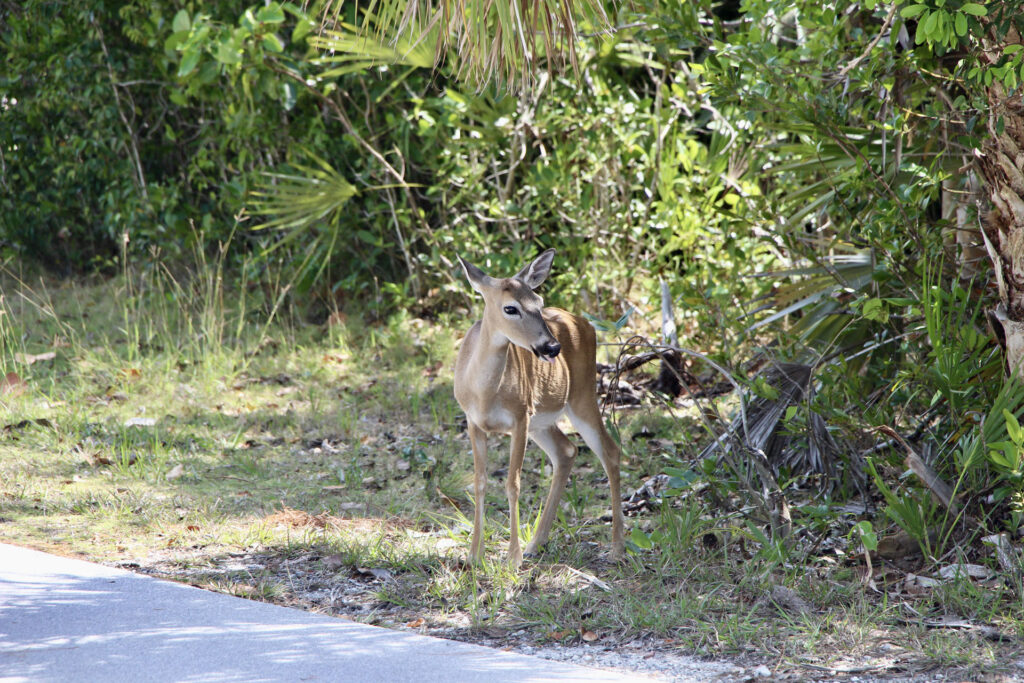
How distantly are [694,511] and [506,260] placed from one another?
444 centimetres

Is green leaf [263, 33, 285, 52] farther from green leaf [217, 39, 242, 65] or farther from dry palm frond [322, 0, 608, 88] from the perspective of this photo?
dry palm frond [322, 0, 608, 88]

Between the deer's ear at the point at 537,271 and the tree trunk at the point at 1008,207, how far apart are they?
2037 millimetres

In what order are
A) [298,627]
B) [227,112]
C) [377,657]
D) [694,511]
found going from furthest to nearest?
[227,112], [694,511], [298,627], [377,657]

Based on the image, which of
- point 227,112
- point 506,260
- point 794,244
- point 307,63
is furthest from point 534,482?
point 227,112

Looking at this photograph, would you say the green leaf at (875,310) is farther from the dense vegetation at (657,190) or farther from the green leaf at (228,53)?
the green leaf at (228,53)

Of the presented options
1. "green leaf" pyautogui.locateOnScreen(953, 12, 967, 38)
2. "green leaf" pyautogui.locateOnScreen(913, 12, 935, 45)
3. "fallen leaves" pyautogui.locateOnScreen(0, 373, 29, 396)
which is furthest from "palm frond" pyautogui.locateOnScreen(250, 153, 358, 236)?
"green leaf" pyautogui.locateOnScreen(953, 12, 967, 38)

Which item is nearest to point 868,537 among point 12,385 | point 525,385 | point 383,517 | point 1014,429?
point 1014,429

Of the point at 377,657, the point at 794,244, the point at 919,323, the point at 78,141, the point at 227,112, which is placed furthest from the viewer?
the point at 78,141

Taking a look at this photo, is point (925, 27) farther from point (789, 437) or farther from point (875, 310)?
point (789, 437)

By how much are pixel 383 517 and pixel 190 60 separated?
Answer: 15.0ft

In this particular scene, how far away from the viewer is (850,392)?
229 inches

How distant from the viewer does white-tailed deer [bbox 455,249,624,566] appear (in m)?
4.73

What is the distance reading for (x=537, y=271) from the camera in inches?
195

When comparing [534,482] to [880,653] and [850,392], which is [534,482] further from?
[880,653]
